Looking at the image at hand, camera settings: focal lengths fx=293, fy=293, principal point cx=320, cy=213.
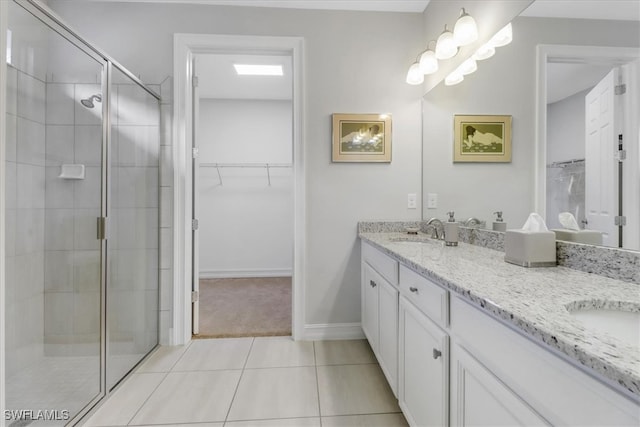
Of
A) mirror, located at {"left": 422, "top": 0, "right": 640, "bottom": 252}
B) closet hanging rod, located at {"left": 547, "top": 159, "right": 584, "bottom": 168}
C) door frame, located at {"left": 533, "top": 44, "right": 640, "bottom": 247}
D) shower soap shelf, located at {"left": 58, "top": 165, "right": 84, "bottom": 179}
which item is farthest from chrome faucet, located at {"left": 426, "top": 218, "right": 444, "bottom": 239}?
shower soap shelf, located at {"left": 58, "top": 165, "right": 84, "bottom": 179}

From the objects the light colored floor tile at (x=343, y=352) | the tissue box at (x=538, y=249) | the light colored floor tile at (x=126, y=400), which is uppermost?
the tissue box at (x=538, y=249)

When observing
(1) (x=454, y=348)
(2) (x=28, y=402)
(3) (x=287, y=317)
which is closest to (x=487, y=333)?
(1) (x=454, y=348)

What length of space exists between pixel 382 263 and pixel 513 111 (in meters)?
1.00

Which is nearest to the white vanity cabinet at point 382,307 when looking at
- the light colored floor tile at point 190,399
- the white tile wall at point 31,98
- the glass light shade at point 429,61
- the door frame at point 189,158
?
the door frame at point 189,158

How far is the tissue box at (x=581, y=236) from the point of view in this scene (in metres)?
1.01

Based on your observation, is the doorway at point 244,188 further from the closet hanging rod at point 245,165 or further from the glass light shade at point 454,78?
the glass light shade at point 454,78

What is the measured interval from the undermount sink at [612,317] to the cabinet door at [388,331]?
78cm

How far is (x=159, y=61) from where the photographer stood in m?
2.21

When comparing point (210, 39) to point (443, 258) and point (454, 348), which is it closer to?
point (443, 258)

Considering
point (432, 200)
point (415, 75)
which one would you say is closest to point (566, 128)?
point (432, 200)

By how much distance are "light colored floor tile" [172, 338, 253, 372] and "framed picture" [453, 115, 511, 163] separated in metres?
1.99

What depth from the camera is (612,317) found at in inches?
28.6

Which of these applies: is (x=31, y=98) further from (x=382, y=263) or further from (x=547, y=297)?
(x=547, y=297)

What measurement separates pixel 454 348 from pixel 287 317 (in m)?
2.02
